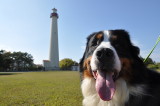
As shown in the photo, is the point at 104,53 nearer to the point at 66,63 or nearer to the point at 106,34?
the point at 106,34

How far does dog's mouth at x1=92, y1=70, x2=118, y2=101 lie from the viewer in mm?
4398

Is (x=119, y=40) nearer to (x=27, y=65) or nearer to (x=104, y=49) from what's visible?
(x=104, y=49)

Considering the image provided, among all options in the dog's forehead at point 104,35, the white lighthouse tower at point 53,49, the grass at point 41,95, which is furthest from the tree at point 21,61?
the dog's forehead at point 104,35

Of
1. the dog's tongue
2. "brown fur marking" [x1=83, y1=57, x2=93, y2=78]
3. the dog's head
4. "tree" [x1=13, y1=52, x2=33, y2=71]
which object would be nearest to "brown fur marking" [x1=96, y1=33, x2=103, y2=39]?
the dog's head

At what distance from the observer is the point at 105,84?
444cm

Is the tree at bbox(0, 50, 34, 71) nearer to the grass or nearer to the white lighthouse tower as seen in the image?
the white lighthouse tower

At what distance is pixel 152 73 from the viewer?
15.6 ft

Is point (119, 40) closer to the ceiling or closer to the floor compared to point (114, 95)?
closer to the ceiling

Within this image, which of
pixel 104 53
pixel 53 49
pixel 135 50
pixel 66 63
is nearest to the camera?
pixel 104 53

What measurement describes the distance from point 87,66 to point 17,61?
116 meters

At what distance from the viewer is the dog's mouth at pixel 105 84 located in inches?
173

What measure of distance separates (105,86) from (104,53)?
0.62 metres

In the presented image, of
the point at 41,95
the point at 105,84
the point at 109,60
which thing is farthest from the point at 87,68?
the point at 41,95

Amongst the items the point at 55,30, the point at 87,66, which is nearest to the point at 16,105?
the point at 87,66
